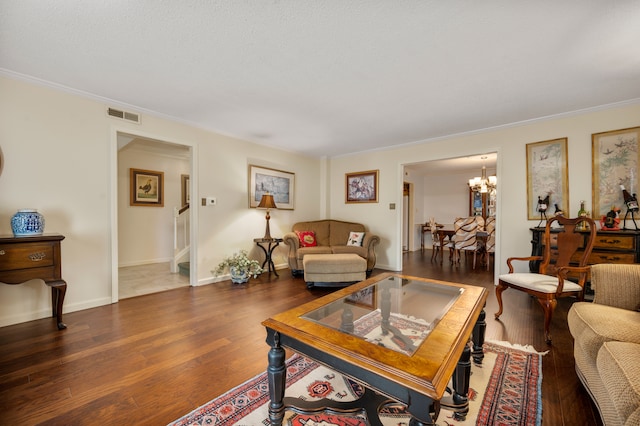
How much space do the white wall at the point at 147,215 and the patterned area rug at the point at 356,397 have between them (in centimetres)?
466

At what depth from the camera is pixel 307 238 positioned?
4863 millimetres

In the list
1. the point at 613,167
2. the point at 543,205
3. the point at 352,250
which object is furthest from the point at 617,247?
the point at 352,250

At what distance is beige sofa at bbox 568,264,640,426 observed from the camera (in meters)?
1.00

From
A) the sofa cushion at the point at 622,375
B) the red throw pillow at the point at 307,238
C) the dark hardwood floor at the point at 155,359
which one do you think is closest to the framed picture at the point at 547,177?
the dark hardwood floor at the point at 155,359

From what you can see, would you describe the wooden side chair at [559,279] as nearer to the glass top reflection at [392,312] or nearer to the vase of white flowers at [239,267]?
the glass top reflection at [392,312]

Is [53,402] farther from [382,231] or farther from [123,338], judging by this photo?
[382,231]

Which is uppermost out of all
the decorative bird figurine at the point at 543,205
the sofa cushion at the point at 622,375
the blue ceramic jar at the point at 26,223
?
the decorative bird figurine at the point at 543,205

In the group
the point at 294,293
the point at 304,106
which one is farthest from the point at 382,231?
the point at 304,106

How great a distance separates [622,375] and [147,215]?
20.7 ft

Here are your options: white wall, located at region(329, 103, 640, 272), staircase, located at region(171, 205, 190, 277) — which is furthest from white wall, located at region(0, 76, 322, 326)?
white wall, located at region(329, 103, 640, 272)

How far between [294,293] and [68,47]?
A: 10.4ft

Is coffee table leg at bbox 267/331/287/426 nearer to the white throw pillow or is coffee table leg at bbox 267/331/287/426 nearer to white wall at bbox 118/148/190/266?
the white throw pillow

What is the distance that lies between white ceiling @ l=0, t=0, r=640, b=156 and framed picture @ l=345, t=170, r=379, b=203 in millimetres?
1878

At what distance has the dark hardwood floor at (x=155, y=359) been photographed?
1.40 meters
